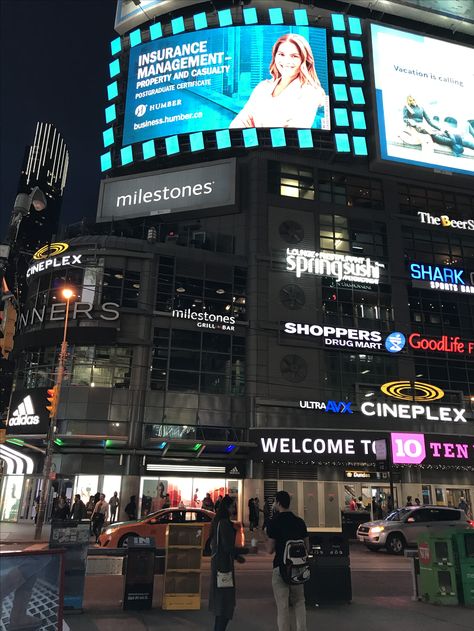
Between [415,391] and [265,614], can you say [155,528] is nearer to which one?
[265,614]

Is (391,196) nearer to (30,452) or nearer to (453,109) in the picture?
(453,109)

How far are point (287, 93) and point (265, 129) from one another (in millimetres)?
4007

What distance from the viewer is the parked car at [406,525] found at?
19.7 metres

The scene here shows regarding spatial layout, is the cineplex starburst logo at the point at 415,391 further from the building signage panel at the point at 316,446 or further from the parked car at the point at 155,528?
the parked car at the point at 155,528

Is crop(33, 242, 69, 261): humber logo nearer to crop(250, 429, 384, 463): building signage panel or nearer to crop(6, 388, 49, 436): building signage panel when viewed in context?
crop(6, 388, 49, 436): building signage panel

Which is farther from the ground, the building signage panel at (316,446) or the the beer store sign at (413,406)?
the the beer store sign at (413,406)

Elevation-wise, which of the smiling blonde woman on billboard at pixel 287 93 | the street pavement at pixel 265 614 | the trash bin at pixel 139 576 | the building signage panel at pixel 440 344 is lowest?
the street pavement at pixel 265 614

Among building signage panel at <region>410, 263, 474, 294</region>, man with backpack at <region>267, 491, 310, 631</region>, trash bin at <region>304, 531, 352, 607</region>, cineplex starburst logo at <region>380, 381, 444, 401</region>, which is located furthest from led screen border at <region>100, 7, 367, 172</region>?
man with backpack at <region>267, 491, 310, 631</region>

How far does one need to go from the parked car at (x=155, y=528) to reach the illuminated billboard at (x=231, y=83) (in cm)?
3050

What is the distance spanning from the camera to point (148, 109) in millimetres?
43250

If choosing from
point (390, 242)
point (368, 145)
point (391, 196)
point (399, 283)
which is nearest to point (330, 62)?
point (368, 145)

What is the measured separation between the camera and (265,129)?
40.5 metres

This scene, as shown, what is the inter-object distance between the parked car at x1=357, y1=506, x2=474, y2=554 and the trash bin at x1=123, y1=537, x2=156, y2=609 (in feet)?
42.8

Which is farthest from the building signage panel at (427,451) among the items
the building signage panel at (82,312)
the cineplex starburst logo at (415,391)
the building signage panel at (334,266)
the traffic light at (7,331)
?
the traffic light at (7,331)
